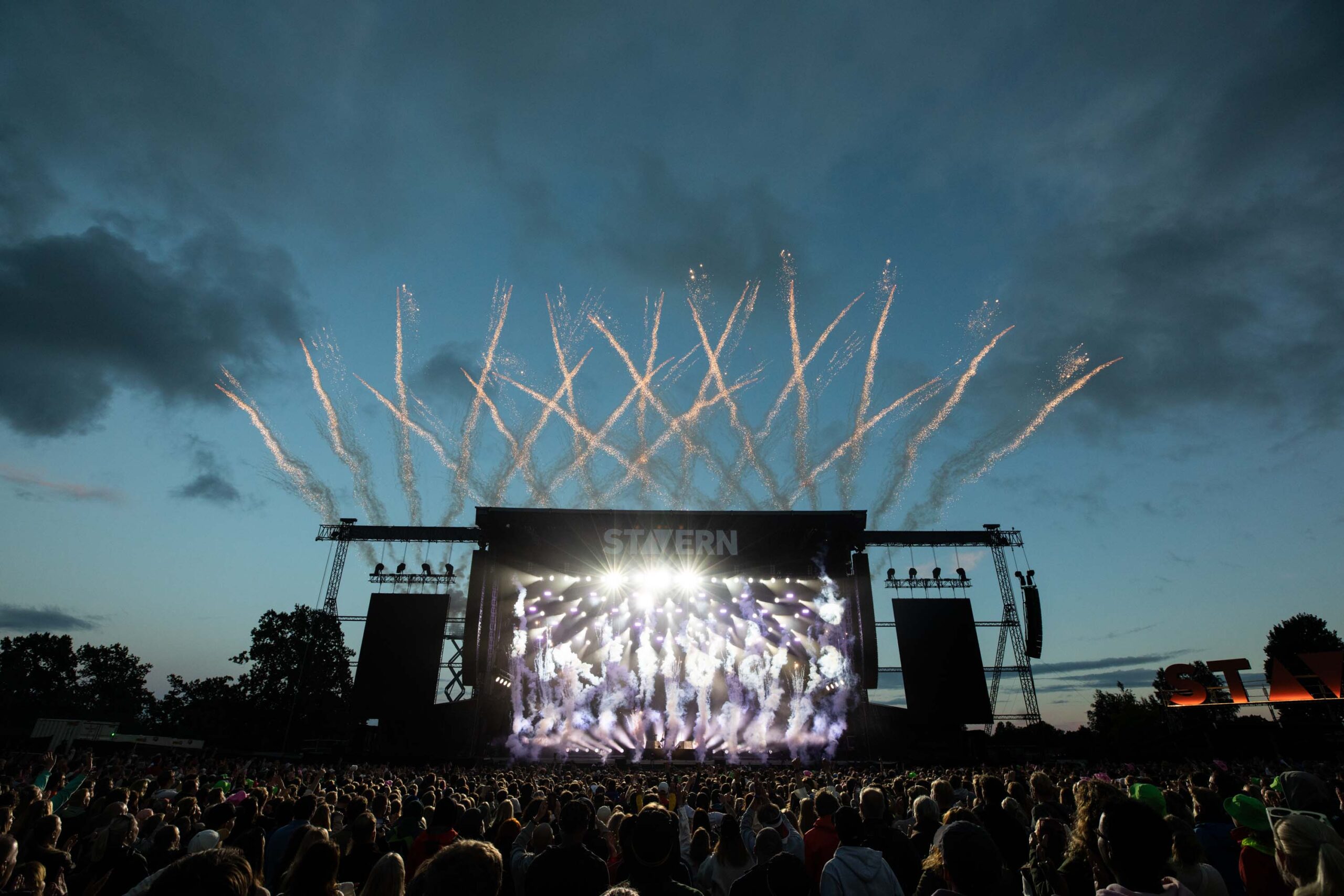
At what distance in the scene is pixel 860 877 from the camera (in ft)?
11.4

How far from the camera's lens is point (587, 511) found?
2939 centimetres

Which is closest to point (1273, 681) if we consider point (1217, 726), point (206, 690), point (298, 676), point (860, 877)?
point (1217, 726)

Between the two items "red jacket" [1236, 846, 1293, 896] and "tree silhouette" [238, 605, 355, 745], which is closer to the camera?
"red jacket" [1236, 846, 1293, 896]

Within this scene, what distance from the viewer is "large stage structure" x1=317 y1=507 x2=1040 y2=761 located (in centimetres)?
2902

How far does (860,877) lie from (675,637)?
1041 inches

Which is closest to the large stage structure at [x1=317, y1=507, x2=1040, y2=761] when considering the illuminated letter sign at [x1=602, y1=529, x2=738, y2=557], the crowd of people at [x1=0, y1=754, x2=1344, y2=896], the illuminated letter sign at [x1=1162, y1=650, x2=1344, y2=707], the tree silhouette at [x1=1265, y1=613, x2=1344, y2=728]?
the illuminated letter sign at [x1=602, y1=529, x2=738, y2=557]

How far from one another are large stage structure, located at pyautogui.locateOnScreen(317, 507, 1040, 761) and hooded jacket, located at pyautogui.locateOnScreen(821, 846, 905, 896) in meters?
26.2

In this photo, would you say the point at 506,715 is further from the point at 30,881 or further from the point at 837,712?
the point at 30,881

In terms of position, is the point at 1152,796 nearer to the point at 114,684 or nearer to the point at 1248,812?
the point at 1248,812

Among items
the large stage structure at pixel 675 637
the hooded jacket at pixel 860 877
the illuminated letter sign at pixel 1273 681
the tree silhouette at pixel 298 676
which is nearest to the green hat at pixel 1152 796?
the hooded jacket at pixel 860 877

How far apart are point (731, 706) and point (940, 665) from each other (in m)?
10.1

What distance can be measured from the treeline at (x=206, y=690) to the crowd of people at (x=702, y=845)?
42244 mm

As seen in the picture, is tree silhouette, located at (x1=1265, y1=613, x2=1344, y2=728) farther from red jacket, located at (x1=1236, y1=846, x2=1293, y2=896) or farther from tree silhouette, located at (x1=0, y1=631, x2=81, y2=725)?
tree silhouette, located at (x1=0, y1=631, x2=81, y2=725)

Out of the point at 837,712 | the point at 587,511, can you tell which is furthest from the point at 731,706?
the point at 587,511
